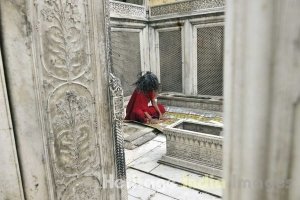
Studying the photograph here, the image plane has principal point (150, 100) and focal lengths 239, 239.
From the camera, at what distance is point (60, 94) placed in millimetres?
1416

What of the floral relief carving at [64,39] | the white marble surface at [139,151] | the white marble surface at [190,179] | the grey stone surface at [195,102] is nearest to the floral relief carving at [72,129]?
the floral relief carving at [64,39]

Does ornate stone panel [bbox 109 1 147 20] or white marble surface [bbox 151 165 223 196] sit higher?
ornate stone panel [bbox 109 1 147 20]

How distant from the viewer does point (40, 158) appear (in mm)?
1376

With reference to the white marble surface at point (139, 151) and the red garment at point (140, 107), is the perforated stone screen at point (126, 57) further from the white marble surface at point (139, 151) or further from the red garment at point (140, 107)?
the white marble surface at point (139, 151)

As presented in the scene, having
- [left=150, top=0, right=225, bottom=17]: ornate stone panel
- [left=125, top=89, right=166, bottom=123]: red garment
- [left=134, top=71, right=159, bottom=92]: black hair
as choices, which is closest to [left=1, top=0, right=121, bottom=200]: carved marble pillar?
[left=125, top=89, right=166, bottom=123]: red garment

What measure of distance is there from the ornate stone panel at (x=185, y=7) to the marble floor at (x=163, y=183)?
15.1 feet

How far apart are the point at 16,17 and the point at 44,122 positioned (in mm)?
570

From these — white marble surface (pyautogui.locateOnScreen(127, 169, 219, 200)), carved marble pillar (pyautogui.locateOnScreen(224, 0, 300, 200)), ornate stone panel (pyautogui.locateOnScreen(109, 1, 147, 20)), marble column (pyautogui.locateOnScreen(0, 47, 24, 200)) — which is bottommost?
white marble surface (pyautogui.locateOnScreen(127, 169, 219, 200))

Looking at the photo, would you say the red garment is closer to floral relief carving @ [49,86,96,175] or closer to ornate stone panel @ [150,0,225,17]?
ornate stone panel @ [150,0,225,17]

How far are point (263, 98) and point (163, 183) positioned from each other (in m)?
2.53

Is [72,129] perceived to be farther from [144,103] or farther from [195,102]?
[195,102]

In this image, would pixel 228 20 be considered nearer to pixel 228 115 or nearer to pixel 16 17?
pixel 228 115

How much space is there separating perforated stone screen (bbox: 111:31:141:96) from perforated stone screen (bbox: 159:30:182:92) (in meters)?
0.76

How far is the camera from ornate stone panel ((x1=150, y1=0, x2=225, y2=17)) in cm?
627
